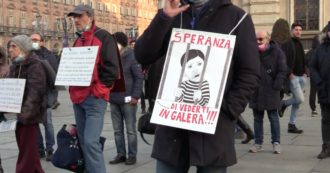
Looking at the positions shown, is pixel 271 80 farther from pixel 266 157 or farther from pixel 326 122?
pixel 266 157

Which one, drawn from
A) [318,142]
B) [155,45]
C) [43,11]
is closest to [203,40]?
[155,45]

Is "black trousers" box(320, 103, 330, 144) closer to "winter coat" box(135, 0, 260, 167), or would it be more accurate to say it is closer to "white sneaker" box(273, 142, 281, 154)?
"white sneaker" box(273, 142, 281, 154)

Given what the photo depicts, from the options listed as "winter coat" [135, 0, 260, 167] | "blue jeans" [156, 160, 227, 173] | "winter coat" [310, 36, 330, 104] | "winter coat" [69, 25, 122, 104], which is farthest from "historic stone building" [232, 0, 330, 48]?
"blue jeans" [156, 160, 227, 173]

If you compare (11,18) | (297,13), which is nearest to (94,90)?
(297,13)

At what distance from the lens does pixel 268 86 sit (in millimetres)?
8742

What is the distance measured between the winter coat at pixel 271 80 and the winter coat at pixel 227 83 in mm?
4997

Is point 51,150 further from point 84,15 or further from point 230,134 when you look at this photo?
point 230,134

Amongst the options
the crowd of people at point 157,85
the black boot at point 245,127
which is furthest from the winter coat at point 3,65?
the black boot at point 245,127

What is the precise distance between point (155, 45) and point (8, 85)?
3.36 m

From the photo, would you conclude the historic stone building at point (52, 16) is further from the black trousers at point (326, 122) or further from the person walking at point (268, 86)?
the black trousers at point (326, 122)

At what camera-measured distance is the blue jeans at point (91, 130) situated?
6012mm

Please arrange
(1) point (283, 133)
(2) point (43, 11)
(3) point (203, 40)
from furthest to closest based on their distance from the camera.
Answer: (2) point (43, 11) → (1) point (283, 133) → (3) point (203, 40)

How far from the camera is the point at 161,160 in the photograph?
373 cm

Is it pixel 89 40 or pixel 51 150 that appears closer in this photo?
pixel 89 40
